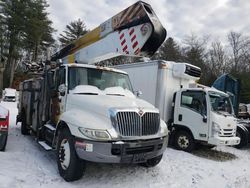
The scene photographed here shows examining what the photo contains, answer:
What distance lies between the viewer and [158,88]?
1001 centimetres

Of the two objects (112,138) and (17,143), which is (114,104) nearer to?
(112,138)

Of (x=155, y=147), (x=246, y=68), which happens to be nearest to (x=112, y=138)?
(x=155, y=147)

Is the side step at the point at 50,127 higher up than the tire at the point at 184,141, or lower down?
higher up

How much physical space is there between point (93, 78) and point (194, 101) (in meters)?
4.22

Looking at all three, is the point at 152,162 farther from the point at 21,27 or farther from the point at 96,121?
the point at 21,27

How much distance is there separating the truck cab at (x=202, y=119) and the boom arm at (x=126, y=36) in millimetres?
3698

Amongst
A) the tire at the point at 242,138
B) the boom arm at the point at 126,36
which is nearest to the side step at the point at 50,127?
the boom arm at the point at 126,36

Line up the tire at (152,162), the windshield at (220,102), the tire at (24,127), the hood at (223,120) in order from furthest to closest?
the tire at (24,127) < the windshield at (220,102) < the hood at (223,120) < the tire at (152,162)

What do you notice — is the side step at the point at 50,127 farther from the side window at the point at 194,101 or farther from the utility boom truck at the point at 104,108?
the side window at the point at 194,101

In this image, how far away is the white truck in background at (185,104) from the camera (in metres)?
8.94

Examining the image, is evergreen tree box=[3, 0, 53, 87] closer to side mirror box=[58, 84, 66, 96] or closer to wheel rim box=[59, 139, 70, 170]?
side mirror box=[58, 84, 66, 96]

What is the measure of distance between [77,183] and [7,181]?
47.9 inches

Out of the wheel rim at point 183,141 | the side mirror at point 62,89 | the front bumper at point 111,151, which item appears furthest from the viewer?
the wheel rim at point 183,141

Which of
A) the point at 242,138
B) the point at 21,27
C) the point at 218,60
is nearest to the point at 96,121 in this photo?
the point at 242,138
